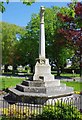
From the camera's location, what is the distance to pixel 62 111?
28.6 ft

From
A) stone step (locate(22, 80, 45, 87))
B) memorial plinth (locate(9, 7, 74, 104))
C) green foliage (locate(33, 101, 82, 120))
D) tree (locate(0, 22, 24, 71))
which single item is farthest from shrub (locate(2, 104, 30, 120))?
tree (locate(0, 22, 24, 71))

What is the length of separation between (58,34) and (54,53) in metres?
4.53

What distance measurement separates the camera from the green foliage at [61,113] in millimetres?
8516

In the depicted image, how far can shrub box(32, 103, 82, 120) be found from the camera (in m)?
8.52

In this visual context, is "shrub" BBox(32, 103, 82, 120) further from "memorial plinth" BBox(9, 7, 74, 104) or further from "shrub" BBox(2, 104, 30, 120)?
"memorial plinth" BBox(9, 7, 74, 104)

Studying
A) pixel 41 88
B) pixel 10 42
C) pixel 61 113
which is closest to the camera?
pixel 61 113

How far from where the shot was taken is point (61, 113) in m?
8.67

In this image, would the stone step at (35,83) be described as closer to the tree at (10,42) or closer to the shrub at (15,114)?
the shrub at (15,114)

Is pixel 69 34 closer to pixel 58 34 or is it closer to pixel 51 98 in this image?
pixel 58 34

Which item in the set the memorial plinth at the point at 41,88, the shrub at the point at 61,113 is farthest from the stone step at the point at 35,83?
the shrub at the point at 61,113

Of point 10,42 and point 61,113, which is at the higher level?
point 10,42

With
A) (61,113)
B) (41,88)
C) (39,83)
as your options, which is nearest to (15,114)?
(61,113)

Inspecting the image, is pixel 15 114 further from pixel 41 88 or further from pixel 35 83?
pixel 35 83

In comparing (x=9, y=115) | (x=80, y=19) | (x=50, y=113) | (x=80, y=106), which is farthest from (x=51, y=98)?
(x=80, y=19)
